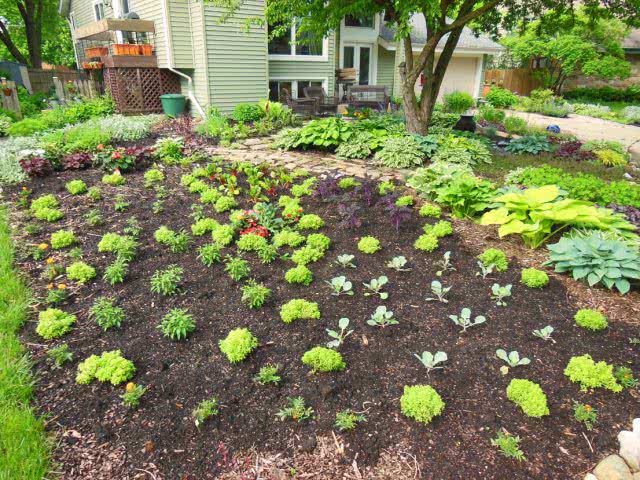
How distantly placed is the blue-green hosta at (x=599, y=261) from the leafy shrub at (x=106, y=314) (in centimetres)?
326

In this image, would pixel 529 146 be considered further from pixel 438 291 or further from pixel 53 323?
pixel 53 323

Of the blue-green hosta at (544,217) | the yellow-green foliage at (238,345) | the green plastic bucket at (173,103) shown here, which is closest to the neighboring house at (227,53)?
the green plastic bucket at (173,103)

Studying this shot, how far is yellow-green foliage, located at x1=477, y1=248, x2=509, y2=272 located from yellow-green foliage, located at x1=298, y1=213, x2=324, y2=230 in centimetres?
150

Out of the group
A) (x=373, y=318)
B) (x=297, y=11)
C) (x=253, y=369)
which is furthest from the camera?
(x=297, y=11)

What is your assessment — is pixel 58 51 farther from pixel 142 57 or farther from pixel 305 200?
pixel 305 200

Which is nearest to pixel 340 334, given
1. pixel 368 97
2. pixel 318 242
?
pixel 318 242

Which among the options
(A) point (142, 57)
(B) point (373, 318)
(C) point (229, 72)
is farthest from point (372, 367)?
(A) point (142, 57)

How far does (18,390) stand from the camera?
7.25 ft

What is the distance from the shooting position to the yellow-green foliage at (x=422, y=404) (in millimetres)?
2082

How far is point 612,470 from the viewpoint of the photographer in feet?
6.13

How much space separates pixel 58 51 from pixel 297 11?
32278 mm

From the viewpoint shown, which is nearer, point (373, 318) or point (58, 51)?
point (373, 318)

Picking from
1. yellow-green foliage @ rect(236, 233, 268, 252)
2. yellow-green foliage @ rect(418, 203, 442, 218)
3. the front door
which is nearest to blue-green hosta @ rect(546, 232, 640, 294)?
yellow-green foliage @ rect(418, 203, 442, 218)

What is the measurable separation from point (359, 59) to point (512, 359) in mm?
15443
